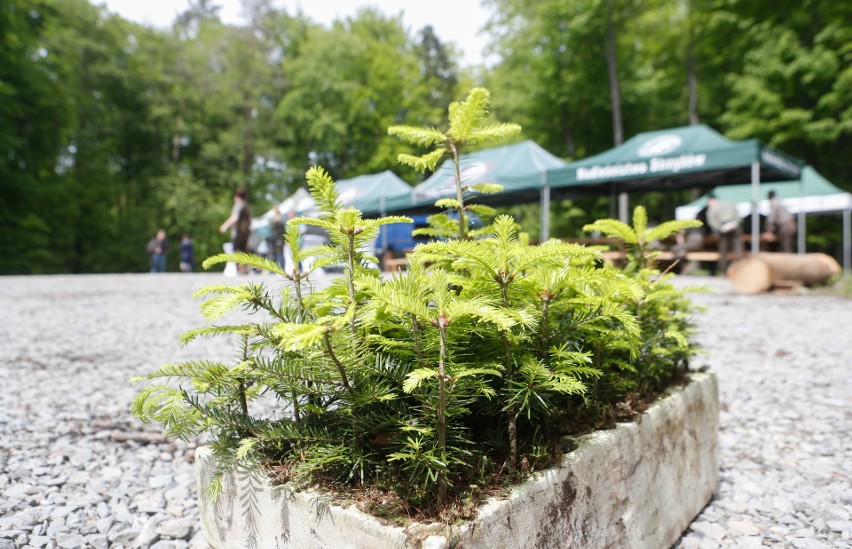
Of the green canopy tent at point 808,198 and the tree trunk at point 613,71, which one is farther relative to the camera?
the tree trunk at point 613,71

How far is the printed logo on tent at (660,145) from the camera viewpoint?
9961mm

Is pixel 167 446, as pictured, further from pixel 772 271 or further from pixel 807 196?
pixel 807 196

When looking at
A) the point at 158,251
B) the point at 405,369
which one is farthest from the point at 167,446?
the point at 158,251

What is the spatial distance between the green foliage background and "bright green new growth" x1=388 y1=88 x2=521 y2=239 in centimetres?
1335

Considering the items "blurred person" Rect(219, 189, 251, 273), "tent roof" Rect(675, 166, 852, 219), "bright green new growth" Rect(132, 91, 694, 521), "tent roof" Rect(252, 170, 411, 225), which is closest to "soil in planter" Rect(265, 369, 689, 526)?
"bright green new growth" Rect(132, 91, 694, 521)

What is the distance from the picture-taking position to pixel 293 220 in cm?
117

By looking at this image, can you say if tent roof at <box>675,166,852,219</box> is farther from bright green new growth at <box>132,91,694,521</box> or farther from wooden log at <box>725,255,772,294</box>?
bright green new growth at <box>132,91,694,521</box>

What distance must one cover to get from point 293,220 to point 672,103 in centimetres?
2867

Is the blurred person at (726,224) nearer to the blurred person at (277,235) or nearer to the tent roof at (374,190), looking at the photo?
the tent roof at (374,190)

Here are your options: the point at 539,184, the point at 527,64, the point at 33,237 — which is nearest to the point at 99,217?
the point at 33,237

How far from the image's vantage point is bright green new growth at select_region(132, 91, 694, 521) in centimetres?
110

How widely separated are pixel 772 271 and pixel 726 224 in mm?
1695

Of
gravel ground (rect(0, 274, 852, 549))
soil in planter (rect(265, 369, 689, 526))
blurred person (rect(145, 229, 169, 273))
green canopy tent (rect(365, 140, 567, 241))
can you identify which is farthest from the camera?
blurred person (rect(145, 229, 169, 273))

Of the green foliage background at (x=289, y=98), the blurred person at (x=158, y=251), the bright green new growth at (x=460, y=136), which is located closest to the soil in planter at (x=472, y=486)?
the bright green new growth at (x=460, y=136)
